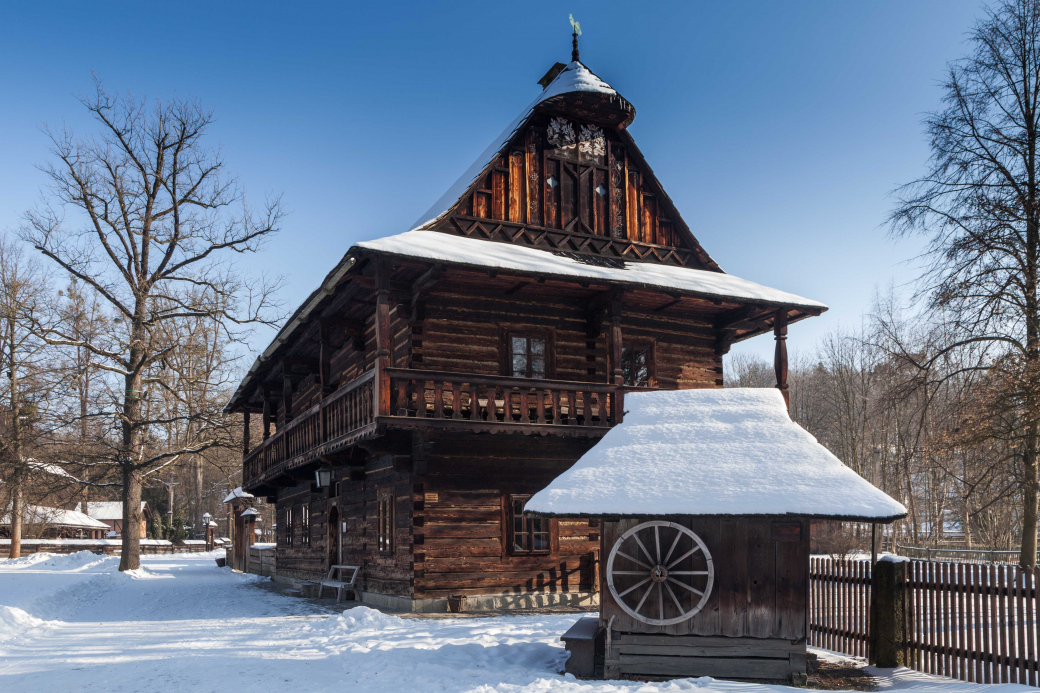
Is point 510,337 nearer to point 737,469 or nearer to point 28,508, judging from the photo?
point 737,469

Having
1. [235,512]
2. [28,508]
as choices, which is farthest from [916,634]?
[28,508]

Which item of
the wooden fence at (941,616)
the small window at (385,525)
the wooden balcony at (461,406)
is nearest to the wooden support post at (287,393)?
the wooden balcony at (461,406)

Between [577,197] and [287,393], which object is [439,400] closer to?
[577,197]

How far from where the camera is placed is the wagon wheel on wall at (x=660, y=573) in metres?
10.1

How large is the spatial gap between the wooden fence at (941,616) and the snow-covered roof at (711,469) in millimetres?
1783

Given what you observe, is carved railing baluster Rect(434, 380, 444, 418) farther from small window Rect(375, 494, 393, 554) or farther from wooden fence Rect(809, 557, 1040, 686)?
wooden fence Rect(809, 557, 1040, 686)

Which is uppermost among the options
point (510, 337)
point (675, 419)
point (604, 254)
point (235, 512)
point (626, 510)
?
point (604, 254)

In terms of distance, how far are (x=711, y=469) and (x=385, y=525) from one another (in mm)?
10422

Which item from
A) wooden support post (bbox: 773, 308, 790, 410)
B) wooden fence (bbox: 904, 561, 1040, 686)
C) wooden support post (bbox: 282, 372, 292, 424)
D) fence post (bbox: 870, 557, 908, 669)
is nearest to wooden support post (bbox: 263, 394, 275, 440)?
wooden support post (bbox: 282, 372, 292, 424)

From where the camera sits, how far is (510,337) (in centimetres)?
1869

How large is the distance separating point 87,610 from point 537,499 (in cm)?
1356

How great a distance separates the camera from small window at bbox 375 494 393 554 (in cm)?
1828

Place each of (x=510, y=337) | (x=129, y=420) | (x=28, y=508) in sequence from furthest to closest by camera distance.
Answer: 1. (x=28, y=508)
2. (x=129, y=420)
3. (x=510, y=337)

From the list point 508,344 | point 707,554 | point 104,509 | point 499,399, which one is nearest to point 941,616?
point 707,554
